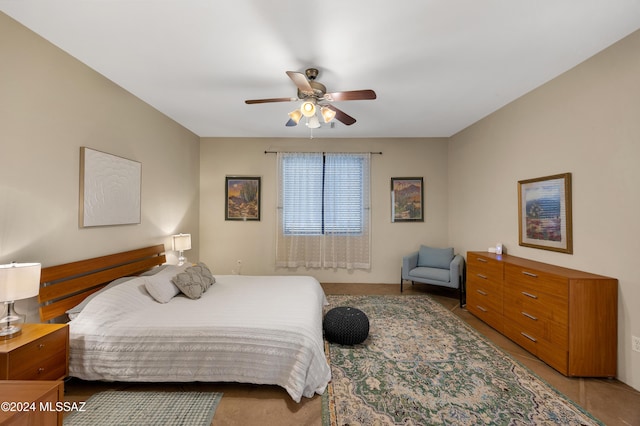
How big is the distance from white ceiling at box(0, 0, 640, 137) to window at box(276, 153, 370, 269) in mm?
1786

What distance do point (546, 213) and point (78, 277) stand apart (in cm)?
494

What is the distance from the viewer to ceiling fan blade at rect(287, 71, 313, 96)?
2.09m

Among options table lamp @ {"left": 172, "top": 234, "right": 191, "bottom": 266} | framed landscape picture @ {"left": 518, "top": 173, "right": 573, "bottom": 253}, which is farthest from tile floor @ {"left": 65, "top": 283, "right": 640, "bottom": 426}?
table lamp @ {"left": 172, "top": 234, "right": 191, "bottom": 266}

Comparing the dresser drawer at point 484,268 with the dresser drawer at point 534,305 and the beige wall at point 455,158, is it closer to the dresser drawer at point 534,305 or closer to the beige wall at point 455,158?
the dresser drawer at point 534,305

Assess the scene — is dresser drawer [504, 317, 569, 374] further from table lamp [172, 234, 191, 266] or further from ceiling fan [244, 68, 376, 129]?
table lamp [172, 234, 191, 266]

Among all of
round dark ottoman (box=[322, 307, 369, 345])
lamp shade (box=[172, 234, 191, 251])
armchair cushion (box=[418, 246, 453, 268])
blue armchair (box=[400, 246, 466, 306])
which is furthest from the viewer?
armchair cushion (box=[418, 246, 453, 268])

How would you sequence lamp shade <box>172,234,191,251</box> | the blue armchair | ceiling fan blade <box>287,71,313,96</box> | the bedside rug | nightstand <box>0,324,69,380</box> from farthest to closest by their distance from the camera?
the blue armchair → lamp shade <box>172,234,191,251</box> → ceiling fan blade <box>287,71,313,96</box> → the bedside rug → nightstand <box>0,324,69,380</box>

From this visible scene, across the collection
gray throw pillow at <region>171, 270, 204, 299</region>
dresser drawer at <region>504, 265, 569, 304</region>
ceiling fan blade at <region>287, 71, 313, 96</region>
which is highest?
ceiling fan blade at <region>287, 71, 313, 96</region>

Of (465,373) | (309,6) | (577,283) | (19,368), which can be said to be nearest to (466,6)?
(309,6)

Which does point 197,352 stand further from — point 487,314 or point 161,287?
point 487,314

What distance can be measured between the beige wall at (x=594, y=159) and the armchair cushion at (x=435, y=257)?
110cm

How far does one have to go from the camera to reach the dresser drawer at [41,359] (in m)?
1.60

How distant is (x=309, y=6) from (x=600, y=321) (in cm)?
348

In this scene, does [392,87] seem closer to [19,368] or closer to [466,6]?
[466,6]
